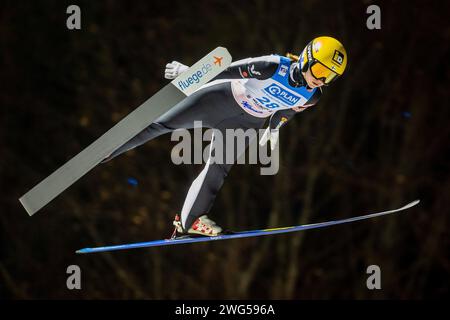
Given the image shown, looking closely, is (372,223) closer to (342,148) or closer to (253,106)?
(342,148)

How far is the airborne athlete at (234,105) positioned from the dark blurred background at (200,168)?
15.1ft

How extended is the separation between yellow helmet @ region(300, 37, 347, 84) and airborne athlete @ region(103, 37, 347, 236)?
4cm

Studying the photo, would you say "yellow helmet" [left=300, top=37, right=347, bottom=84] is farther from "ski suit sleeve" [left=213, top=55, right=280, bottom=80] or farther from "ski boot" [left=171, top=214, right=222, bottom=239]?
"ski boot" [left=171, top=214, right=222, bottom=239]

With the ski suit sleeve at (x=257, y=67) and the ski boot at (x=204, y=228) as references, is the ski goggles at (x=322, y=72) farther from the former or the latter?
the ski boot at (x=204, y=228)

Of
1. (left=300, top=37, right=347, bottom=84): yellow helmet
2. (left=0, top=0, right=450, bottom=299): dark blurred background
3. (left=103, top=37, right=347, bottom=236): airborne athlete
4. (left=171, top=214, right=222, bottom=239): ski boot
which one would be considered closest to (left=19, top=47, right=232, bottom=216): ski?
(left=103, top=37, right=347, bottom=236): airborne athlete

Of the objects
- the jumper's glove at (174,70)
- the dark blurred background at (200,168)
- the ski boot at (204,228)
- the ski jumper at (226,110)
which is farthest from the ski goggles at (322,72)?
the dark blurred background at (200,168)

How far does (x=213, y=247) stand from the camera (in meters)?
11.0

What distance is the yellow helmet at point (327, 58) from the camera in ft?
13.2

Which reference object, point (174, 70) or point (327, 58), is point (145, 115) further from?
point (327, 58)

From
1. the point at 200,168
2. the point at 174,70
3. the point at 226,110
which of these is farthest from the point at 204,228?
the point at 200,168

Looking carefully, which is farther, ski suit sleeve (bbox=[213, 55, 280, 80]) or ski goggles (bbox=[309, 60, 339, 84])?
ski suit sleeve (bbox=[213, 55, 280, 80])

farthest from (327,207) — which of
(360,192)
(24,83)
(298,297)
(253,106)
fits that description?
(253,106)

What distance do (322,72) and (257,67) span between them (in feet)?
1.10

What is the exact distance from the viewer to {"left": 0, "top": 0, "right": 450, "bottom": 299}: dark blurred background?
9.85 meters
